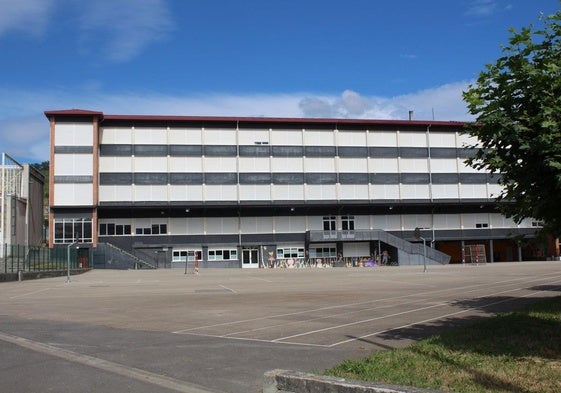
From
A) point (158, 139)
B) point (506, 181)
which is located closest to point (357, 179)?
point (158, 139)

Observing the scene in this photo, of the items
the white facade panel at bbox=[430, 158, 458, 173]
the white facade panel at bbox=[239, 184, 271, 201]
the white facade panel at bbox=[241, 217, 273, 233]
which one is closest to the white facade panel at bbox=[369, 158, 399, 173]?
the white facade panel at bbox=[430, 158, 458, 173]

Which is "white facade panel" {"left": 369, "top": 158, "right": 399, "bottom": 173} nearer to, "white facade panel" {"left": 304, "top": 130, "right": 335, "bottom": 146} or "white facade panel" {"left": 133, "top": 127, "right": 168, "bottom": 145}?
"white facade panel" {"left": 304, "top": 130, "right": 335, "bottom": 146}

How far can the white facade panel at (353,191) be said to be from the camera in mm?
71688

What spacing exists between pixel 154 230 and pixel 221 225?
8.35m

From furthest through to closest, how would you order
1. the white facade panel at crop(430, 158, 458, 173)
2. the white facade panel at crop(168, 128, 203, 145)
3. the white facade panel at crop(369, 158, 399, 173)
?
1. the white facade panel at crop(430, 158, 458, 173)
2. the white facade panel at crop(369, 158, 399, 173)
3. the white facade panel at crop(168, 128, 203, 145)

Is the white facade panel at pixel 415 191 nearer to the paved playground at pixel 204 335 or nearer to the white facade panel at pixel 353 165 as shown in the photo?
the white facade panel at pixel 353 165

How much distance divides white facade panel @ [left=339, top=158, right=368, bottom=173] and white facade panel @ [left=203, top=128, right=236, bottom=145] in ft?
47.2

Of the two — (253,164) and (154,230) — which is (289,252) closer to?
(253,164)

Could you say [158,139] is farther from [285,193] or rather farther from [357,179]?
[357,179]

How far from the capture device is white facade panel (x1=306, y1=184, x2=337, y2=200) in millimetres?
70812

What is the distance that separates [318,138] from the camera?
7200 centimetres

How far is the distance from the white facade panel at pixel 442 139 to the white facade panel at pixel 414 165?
2.84 m

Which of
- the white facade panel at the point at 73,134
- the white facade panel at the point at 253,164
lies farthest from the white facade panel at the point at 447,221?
the white facade panel at the point at 73,134

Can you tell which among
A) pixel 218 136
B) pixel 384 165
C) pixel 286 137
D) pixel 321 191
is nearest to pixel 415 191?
pixel 384 165
